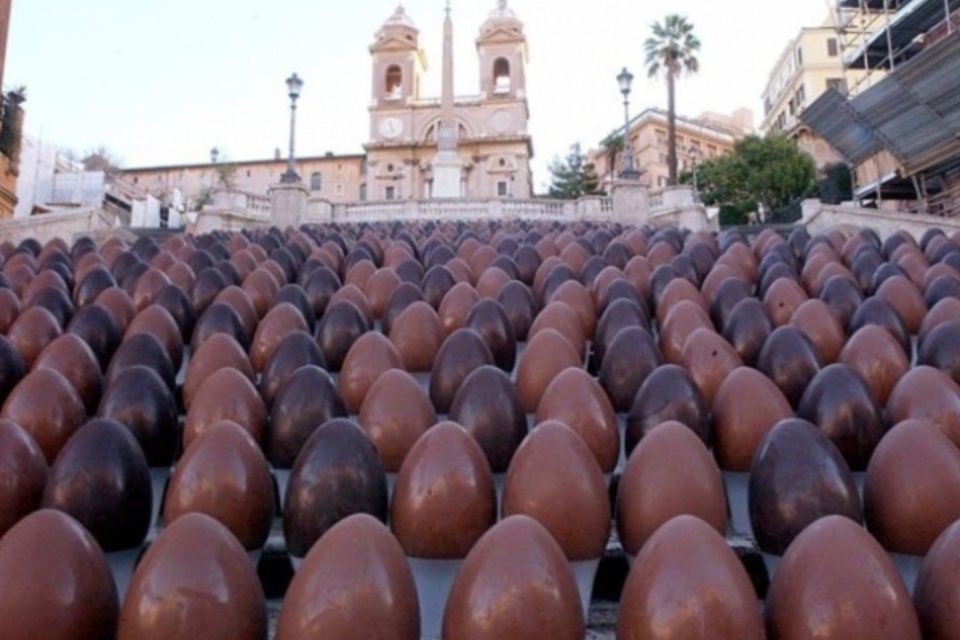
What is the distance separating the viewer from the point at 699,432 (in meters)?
4.20

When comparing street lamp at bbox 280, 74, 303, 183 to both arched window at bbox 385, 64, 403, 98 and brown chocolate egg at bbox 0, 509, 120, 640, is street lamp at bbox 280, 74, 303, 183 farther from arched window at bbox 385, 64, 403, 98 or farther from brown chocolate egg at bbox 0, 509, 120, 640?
arched window at bbox 385, 64, 403, 98

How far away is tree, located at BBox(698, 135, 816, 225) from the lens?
38.9m

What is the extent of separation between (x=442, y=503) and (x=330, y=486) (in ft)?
1.49

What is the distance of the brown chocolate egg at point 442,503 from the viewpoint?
10.9 ft

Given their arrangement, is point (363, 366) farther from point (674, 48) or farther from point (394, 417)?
point (674, 48)

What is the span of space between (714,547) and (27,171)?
39.8 metres

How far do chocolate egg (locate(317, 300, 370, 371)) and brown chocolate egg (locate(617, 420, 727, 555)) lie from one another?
2.85m

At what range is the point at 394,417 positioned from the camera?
13.7 ft

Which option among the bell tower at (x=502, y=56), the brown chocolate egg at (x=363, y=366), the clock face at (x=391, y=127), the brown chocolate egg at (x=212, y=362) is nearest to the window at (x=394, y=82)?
the clock face at (x=391, y=127)

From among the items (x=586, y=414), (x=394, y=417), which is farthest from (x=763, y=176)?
(x=394, y=417)

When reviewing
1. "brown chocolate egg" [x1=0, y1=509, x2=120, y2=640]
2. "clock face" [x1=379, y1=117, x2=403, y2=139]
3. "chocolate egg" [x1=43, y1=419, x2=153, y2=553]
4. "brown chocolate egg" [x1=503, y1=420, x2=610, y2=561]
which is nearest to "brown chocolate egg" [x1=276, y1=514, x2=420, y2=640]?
"brown chocolate egg" [x1=0, y1=509, x2=120, y2=640]

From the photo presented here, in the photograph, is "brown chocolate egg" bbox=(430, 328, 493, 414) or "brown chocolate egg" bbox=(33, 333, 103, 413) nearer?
"brown chocolate egg" bbox=(430, 328, 493, 414)

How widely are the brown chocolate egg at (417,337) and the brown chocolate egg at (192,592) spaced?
121 inches

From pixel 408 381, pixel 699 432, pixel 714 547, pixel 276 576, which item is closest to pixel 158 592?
pixel 276 576
